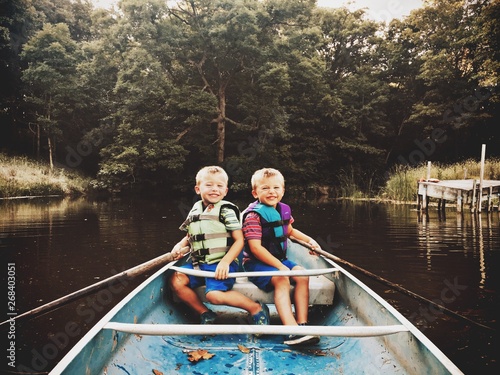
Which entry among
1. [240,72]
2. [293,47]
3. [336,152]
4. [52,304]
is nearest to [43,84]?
[240,72]

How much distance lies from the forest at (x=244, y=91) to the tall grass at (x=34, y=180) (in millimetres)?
2331

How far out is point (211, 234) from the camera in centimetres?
274

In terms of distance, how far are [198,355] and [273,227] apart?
1.06 m

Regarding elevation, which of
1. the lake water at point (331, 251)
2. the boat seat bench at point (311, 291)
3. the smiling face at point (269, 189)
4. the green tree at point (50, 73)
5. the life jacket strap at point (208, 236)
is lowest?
the lake water at point (331, 251)

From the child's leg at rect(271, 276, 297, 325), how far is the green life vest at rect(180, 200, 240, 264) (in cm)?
43

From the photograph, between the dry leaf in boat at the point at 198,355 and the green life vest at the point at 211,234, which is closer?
the dry leaf in boat at the point at 198,355

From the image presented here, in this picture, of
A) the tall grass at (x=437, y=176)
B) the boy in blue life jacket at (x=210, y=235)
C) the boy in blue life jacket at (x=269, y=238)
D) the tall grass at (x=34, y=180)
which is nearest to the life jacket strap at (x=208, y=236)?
the boy in blue life jacket at (x=210, y=235)

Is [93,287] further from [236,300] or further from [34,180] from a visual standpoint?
[34,180]

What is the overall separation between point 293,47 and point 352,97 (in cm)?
513

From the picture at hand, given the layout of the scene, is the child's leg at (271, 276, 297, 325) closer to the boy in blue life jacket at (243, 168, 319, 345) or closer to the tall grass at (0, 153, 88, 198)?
the boy in blue life jacket at (243, 168, 319, 345)

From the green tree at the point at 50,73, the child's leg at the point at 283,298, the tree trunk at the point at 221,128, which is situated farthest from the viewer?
the tree trunk at the point at 221,128

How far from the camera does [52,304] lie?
7.92ft

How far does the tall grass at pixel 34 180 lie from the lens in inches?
625

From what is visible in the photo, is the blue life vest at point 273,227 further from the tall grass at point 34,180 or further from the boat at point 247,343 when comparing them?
the tall grass at point 34,180
